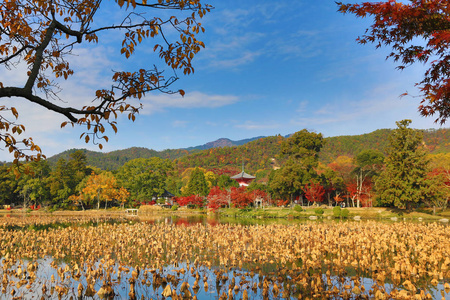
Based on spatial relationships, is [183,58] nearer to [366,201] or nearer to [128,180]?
[366,201]

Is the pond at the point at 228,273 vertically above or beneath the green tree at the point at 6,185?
beneath

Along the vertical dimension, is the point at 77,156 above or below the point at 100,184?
A: above

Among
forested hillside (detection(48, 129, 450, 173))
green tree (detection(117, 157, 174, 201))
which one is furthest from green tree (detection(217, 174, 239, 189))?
forested hillside (detection(48, 129, 450, 173))

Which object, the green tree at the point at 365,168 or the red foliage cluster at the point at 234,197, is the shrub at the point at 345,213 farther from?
the red foliage cluster at the point at 234,197

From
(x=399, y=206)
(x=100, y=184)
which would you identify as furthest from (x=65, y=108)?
(x=100, y=184)

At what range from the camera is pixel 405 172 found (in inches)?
1328

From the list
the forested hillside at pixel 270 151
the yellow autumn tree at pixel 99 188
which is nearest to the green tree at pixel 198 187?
the yellow autumn tree at pixel 99 188

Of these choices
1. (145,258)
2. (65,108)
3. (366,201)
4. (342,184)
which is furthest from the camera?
(342,184)

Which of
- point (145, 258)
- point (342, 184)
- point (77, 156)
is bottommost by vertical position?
point (145, 258)

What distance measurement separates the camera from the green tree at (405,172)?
32.8 metres

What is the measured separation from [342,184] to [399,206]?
1281cm

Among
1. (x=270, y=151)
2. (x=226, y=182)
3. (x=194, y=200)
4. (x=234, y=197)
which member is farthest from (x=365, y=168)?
(x=270, y=151)

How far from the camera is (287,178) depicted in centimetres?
4234

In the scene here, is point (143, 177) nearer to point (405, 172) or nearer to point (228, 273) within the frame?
point (405, 172)
